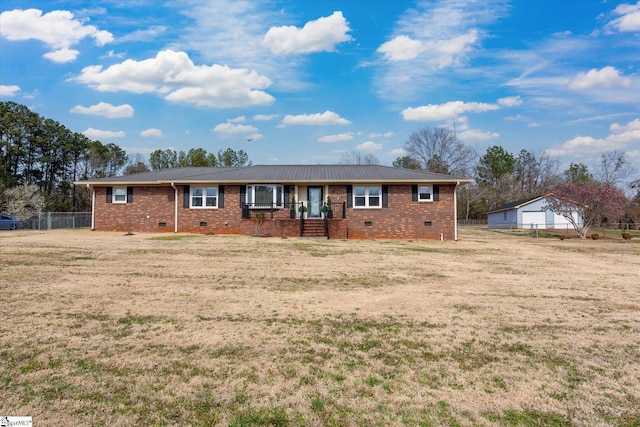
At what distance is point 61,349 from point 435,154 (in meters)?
50.9

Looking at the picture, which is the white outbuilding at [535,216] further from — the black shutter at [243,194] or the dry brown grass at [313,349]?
the dry brown grass at [313,349]

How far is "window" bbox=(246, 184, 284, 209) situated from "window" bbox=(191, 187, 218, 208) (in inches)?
70.9

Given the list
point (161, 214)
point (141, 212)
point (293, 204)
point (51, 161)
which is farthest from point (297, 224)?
point (51, 161)

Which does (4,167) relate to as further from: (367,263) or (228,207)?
(367,263)

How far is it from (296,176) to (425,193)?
6466mm

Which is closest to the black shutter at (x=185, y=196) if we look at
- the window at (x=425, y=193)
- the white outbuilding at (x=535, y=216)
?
the window at (x=425, y=193)

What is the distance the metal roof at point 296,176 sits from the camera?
19094 millimetres

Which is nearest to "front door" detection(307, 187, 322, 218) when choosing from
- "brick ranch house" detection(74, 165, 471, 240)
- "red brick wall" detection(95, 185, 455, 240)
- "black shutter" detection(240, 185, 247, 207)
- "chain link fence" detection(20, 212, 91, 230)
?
"brick ranch house" detection(74, 165, 471, 240)

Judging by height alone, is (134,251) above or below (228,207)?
below

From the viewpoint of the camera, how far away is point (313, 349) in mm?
4074

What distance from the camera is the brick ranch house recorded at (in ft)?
62.5

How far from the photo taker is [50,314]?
5.09 metres

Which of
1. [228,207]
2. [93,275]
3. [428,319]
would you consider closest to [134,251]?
[93,275]

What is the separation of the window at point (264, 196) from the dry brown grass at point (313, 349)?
1133 cm
